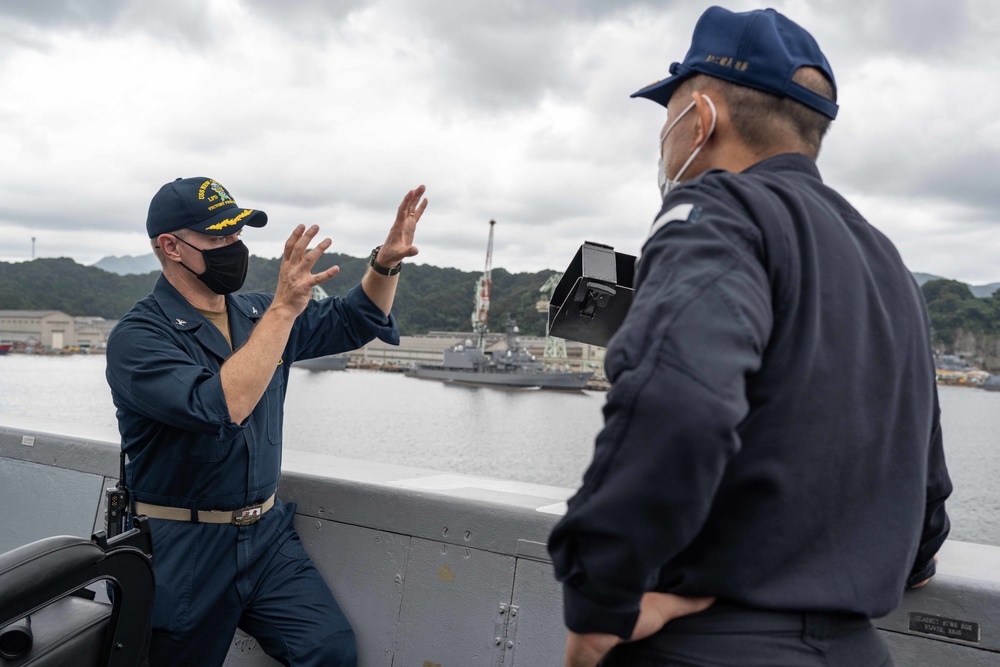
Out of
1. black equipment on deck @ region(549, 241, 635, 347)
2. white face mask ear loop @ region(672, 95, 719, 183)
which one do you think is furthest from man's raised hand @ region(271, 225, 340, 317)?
white face mask ear loop @ region(672, 95, 719, 183)

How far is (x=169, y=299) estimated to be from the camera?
2.31 meters

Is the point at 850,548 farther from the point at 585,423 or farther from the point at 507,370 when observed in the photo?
the point at 507,370

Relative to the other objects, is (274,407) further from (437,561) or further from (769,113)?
(769,113)

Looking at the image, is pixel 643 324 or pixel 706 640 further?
pixel 706 640

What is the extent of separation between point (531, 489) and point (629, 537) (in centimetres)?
173

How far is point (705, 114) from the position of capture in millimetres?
1079

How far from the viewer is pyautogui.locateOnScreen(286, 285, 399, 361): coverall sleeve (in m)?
2.65

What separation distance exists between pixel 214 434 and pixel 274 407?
1.12 feet

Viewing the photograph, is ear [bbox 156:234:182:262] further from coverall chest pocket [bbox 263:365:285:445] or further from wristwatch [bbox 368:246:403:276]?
wristwatch [bbox 368:246:403:276]

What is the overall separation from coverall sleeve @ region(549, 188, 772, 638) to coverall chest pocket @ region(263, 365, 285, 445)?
1.59 m

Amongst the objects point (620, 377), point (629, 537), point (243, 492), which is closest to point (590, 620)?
point (629, 537)

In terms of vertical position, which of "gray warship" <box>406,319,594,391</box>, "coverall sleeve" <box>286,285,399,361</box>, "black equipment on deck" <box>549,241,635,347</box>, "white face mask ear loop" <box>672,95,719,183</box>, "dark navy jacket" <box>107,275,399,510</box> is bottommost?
"gray warship" <box>406,319,594,391</box>

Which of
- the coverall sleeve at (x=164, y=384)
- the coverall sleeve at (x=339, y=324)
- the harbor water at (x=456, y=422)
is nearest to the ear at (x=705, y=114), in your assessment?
the coverall sleeve at (x=164, y=384)

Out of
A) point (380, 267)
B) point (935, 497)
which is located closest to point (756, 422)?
point (935, 497)
